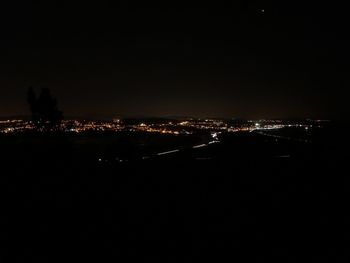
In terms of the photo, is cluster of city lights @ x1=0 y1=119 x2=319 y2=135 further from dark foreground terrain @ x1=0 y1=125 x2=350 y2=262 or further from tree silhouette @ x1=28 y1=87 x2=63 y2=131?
dark foreground terrain @ x1=0 y1=125 x2=350 y2=262

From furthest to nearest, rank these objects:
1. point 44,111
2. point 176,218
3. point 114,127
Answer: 1. point 114,127
2. point 44,111
3. point 176,218

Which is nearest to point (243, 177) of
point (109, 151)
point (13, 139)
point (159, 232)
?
point (159, 232)

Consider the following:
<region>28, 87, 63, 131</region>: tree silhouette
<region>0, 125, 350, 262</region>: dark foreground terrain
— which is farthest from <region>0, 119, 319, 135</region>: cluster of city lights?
<region>0, 125, 350, 262</region>: dark foreground terrain

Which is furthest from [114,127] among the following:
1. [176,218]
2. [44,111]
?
[176,218]

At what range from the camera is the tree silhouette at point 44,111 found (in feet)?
158

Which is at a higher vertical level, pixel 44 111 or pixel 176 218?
pixel 44 111

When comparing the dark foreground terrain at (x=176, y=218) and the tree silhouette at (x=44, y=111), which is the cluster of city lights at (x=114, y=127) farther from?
the dark foreground terrain at (x=176, y=218)

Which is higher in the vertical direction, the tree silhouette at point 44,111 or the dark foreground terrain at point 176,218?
the tree silhouette at point 44,111

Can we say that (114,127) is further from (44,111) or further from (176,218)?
(176,218)

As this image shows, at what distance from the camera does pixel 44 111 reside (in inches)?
1929

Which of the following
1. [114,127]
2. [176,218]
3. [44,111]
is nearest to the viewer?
[176,218]

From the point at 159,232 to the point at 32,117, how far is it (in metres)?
43.0

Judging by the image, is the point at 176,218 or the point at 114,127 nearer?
the point at 176,218

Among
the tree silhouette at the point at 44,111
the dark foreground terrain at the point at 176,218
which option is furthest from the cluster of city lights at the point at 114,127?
the dark foreground terrain at the point at 176,218
